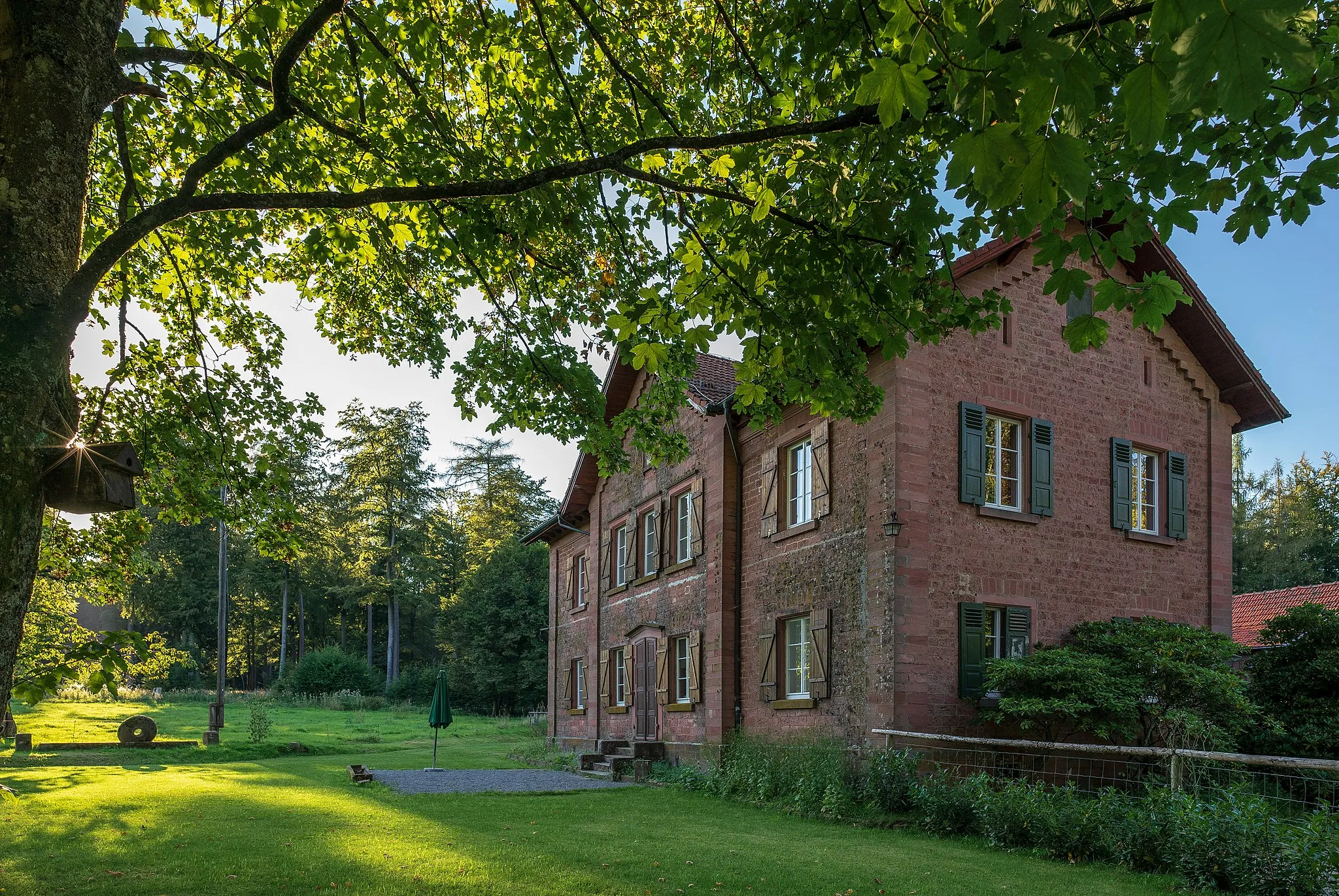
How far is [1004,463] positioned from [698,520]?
6067mm

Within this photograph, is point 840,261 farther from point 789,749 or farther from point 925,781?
point 789,749

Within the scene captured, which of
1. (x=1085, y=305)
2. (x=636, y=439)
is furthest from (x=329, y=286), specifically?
(x=1085, y=305)

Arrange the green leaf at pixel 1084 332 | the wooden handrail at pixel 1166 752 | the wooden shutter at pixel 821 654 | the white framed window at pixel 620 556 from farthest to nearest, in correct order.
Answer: the white framed window at pixel 620 556 → the wooden shutter at pixel 821 654 → the wooden handrail at pixel 1166 752 → the green leaf at pixel 1084 332

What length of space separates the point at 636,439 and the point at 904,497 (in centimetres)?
528

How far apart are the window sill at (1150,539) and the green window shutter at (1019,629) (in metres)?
2.53

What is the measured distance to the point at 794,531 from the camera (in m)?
15.4

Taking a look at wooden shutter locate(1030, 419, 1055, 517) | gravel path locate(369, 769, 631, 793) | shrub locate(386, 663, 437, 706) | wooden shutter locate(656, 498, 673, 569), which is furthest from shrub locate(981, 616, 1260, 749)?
shrub locate(386, 663, 437, 706)

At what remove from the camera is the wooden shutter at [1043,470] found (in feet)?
46.8

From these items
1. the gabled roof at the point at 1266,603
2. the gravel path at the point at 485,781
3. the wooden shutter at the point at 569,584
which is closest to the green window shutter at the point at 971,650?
the gravel path at the point at 485,781

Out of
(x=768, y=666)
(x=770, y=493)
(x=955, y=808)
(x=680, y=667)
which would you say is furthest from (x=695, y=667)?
(x=955, y=808)

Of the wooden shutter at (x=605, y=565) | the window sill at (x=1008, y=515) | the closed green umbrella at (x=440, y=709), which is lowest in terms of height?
the closed green umbrella at (x=440, y=709)

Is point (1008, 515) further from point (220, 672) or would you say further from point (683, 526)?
point (220, 672)

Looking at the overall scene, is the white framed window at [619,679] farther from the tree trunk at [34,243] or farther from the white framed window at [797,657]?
the tree trunk at [34,243]

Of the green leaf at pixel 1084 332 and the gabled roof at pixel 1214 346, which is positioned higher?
the gabled roof at pixel 1214 346
